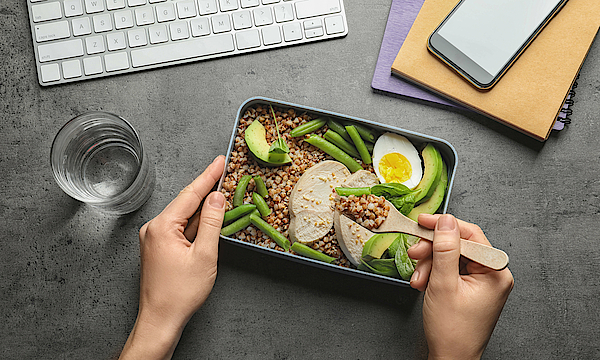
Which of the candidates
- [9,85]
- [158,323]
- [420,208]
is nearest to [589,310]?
[420,208]

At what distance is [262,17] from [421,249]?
3.11 ft

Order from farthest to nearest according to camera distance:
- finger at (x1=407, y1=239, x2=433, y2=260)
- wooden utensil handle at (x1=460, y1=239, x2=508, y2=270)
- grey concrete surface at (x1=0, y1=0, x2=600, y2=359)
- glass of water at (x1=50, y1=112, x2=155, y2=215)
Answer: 1. grey concrete surface at (x1=0, y1=0, x2=600, y2=359)
2. glass of water at (x1=50, y1=112, x2=155, y2=215)
3. finger at (x1=407, y1=239, x2=433, y2=260)
4. wooden utensil handle at (x1=460, y1=239, x2=508, y2=270)

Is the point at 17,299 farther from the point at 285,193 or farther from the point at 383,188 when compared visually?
the point at 383,188

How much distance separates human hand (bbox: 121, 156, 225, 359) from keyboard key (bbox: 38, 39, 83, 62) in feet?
2.24

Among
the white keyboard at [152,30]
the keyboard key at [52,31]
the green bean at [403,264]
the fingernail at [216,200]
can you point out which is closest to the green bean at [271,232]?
the fingernail at [216,200]

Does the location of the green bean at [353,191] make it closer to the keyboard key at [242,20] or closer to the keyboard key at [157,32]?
the keyboard key at [242,20]

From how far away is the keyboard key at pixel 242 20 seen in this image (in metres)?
1.34

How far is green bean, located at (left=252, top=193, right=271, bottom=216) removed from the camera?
1.22 meters

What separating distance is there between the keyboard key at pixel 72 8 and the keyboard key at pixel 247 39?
21.7 inches

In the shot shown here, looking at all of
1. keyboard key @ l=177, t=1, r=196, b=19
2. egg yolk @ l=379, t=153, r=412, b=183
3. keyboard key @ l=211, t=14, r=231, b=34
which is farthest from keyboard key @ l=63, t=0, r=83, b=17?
egg yolk @ l=379, t=153, r=412, b=183

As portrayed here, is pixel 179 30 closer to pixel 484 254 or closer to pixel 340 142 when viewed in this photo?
pixel 340 142

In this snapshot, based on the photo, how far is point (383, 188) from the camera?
116cm

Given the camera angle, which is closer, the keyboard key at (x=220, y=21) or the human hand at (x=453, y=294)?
the human hand at (x=453, y=294)

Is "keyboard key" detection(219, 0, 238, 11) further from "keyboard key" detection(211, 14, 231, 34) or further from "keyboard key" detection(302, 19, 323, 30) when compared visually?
"keyboard key" detection(302, 19, 323, 30)
